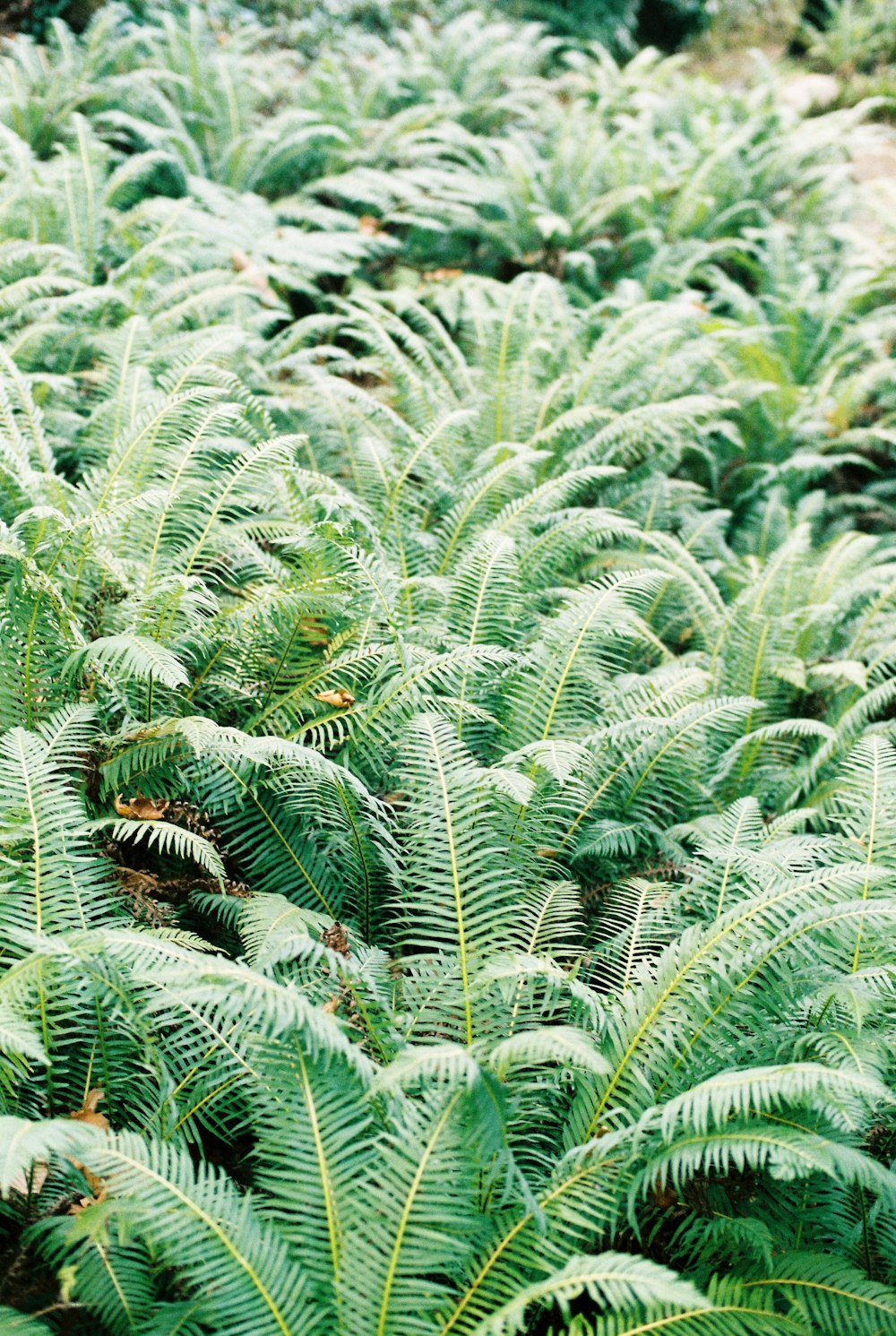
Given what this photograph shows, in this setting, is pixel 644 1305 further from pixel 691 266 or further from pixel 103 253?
pixel 691 266

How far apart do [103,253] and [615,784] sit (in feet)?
12.6

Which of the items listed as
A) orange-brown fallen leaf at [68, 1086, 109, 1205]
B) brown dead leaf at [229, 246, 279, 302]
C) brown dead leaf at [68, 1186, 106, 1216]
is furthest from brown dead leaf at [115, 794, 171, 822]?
brown dead leaf at [229, 246, 279, 302]

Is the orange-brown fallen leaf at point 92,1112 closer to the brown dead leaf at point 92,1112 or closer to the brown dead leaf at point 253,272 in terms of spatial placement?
the brown dead leaf at point 92,1112

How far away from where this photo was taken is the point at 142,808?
256 centimetres

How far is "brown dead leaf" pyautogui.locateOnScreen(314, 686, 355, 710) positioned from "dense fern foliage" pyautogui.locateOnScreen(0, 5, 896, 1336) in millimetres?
11

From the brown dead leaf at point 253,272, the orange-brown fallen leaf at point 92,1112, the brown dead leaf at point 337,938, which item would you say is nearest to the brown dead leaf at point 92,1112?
the orange-brown fallen leaf at point 92,1112

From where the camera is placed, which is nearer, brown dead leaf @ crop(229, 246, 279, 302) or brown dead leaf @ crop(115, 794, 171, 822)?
brown dead leaf @ crop(115, 794, 171, 822)

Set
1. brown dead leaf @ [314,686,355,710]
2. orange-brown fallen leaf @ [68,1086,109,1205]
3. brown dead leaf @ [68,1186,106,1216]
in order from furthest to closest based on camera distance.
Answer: brown dead leaf @ [314,686,355,710] < orange-brown fallen leaf @ [68,1086,109,1205] < brown dead leaf @ [68,1186,106,1216]

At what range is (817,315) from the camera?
632 cm

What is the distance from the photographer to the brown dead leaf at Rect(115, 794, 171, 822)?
8.32 feet

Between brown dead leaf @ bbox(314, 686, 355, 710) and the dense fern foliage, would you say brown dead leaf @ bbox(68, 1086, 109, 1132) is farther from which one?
brown dead leaf @ bbox(314, 686, 355, 710)

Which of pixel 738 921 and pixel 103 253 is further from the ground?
pixel 103 253

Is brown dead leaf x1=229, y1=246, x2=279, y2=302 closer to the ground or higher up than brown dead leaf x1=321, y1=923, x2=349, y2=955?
higher up

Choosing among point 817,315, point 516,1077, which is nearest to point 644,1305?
→ point 516,1077
